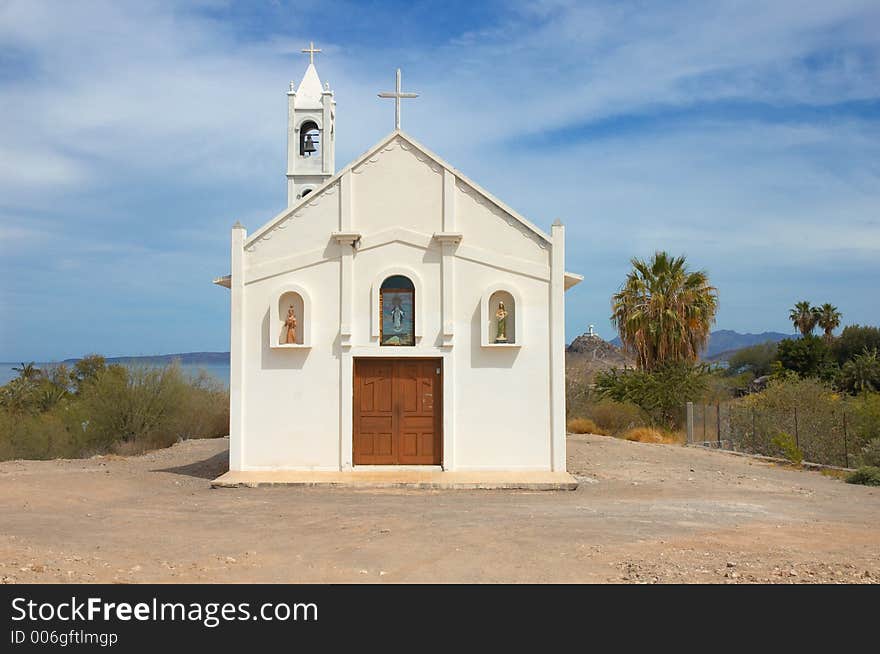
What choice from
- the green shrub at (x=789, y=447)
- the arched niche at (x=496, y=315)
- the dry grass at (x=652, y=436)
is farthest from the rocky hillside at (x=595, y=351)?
the arched niche at (x=496, y=315)

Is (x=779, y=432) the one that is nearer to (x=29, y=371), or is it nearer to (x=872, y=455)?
(x=872, y=455)

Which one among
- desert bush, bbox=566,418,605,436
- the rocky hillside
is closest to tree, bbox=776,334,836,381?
the rocky hillside

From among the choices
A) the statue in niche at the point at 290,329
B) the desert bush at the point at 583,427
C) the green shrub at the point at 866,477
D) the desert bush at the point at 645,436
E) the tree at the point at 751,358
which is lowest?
the green shrub at the point at 866,477

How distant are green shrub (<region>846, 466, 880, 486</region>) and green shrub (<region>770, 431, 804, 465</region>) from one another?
260 centimetres

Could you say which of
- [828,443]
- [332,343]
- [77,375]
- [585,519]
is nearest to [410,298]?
[332,343]

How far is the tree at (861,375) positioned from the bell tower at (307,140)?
2980 cm

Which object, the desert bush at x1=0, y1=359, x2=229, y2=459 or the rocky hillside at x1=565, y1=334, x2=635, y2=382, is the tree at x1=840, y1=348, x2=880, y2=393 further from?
the desert bush at x1=0, y1=359, x2=229, y2=459

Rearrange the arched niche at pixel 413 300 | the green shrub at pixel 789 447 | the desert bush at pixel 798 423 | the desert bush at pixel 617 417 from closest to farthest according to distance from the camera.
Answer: the arched niche at pixel 413 300 → the green shrub at pixel 789 447 → the desert bush at pixel 798 423 → the desert bush at pixel 617 417

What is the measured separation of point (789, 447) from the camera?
69.0 feet

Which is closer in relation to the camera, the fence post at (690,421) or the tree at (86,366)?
the fence post at (690,421)

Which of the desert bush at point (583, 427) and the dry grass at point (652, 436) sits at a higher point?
the desert bush at point (583, 427)


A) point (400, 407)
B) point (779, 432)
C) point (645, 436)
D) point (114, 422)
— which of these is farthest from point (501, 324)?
point (114, 422)

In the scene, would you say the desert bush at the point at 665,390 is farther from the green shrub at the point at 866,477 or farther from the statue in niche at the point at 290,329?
the statue in niche at the point at 290,329

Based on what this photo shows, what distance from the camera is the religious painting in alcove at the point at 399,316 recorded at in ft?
54.3
